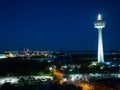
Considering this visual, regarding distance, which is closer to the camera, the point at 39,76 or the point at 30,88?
the point at 30,88

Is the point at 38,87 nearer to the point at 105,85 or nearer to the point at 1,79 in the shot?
the point at 105,85

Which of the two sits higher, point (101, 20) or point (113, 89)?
point (101, 20)

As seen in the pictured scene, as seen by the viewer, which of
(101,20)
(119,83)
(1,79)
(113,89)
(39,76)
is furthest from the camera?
(101,20)

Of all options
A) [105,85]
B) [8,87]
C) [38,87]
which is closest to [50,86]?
[38,87]

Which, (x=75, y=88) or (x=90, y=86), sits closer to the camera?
(x=75, y=88)

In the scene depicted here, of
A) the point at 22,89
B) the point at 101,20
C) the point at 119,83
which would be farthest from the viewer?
the point at 101,20

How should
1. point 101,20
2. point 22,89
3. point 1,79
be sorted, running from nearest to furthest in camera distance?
point 22,89 → point 1,79 → point 101,20

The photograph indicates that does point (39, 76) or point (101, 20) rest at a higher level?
point (101, 20)

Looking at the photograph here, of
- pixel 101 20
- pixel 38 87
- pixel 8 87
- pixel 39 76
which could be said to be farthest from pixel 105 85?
pixel 101 20

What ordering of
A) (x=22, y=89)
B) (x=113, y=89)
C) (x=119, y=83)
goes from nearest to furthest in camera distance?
(x=22, y=89) < (x=113, y=89) < (x=119, y=83)

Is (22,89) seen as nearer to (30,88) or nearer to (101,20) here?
(30,88)
